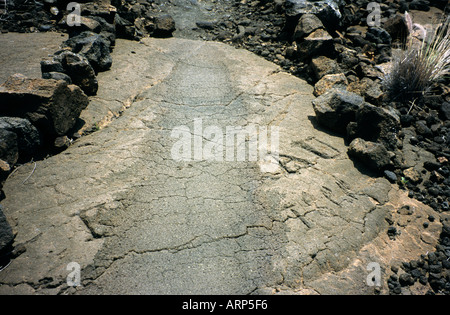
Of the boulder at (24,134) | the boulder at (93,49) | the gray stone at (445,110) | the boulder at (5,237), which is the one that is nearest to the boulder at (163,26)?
the boulder at (93,49)

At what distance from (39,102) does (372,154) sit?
10.9 ft

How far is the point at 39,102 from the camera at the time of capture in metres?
2.66

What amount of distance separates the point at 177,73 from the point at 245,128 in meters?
1.61

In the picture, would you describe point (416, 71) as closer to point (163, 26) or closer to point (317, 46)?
point (317, 46)

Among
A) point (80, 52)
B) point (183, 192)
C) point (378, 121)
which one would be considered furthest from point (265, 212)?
point (80, 52)

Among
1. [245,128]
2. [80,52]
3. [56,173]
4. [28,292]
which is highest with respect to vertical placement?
[80,52]

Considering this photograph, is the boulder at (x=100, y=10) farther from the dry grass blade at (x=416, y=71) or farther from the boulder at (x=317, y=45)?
the dry grass blade at (x=416, y=71)

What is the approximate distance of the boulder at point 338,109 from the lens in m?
3.19

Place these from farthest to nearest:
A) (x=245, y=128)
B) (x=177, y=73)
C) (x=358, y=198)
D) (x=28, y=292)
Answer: (x=177, y=73)
(x=245, y=128)
(x=358, y=198)
(x=28, y=292)

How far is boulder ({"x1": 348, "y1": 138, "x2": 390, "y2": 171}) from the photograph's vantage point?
2797 millimetres

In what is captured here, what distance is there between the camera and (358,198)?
2547mm

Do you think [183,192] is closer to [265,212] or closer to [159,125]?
[265,212]

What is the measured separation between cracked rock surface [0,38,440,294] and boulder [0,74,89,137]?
0.28 metres

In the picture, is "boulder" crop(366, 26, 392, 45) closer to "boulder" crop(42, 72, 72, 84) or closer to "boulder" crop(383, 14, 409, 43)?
"boulder" crop(383, 14, 409, 43)
